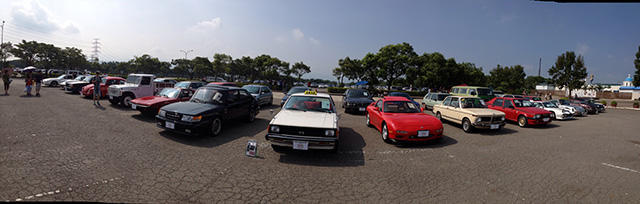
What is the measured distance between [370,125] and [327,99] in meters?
2.94

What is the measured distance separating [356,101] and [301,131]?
791cm

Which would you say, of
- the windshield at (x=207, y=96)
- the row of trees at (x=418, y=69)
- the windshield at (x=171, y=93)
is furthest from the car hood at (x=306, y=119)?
the row of trees at (x=418, y=69)

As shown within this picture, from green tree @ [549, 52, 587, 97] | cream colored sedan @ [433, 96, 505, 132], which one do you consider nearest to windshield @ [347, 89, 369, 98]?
cream colored sedan @ [433, 96, 505, 132]

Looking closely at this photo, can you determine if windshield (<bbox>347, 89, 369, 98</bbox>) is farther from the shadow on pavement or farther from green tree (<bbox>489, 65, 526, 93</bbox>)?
green tree (<bbox>489, 65, 526, 93</bbox>)

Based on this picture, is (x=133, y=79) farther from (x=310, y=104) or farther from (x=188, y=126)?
(x=310, y=104)

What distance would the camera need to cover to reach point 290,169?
4.42 m

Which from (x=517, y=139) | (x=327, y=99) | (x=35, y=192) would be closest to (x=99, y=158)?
(x=35, y=192)

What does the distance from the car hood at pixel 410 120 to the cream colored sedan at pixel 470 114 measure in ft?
8.08

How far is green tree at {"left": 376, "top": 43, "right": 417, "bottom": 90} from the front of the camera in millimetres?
33625

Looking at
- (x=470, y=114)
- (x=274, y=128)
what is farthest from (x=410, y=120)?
(x=274, y=128)

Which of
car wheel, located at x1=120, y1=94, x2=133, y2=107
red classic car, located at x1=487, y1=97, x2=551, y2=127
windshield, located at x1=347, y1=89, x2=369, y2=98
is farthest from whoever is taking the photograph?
windshield, located at x1=347, y1=89, x2=369, y2=98

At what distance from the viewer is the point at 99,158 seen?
14.9ft

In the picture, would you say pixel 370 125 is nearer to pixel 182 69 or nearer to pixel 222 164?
A: pixel 222 164

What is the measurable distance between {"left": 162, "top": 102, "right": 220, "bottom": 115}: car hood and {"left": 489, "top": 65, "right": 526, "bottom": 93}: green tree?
55857 millimetres
